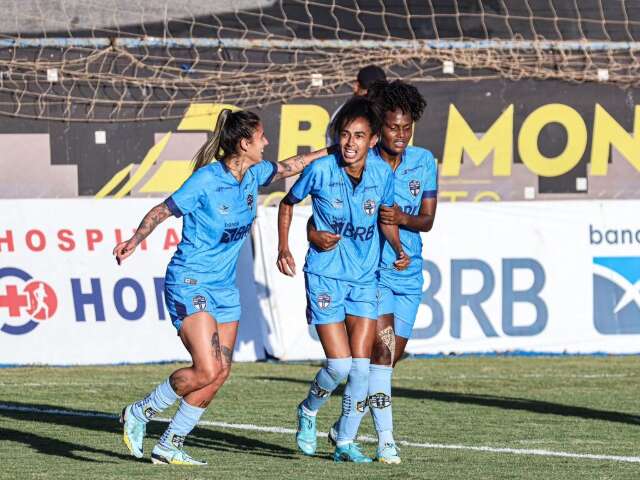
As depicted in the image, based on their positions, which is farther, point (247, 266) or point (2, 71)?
point (2, 71)

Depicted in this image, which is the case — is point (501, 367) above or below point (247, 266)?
below

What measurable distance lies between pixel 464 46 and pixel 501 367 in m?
4.44

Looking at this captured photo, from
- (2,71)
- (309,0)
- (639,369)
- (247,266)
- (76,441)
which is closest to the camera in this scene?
(76,441)

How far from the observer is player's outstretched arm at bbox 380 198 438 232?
7.36m

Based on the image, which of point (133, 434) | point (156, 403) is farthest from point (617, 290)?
point (133, 434)

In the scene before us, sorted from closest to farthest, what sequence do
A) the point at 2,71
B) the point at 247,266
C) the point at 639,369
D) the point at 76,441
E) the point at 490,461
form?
1. the point at 490,461
2. the point at 76,441
3. the point at 639,369
4. the point at 247,266
5. the point at 2,71

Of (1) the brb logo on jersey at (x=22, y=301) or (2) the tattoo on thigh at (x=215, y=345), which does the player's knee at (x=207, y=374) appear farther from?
(1) the brb logo on jersey at (x=22, y=301)

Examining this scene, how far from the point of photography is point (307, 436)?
24.2 feet

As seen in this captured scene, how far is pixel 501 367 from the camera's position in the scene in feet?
41.1

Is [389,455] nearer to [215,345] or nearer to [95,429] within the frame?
[215,345]

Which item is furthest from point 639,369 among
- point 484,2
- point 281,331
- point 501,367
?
point 484,2

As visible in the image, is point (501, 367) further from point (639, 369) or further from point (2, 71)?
point (2, 71)

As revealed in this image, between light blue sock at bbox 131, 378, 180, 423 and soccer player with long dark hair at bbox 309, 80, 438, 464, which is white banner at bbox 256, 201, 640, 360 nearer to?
soccer player with long dark hair at bbox 309, 80, 438, 464

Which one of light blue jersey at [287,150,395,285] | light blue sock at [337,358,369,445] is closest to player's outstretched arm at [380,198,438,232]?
light blue jersey at [287,150,395,285]
